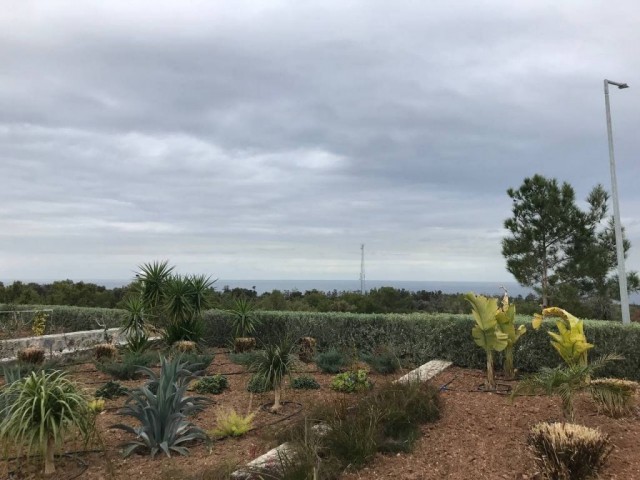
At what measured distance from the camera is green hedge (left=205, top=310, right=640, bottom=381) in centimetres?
784

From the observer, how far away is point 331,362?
29.2 ft

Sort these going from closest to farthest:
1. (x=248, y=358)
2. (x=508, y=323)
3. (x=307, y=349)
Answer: (x=508, y=323) < (x=248, y=358) < (x=307, y=349)

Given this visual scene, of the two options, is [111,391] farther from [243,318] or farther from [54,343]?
[243,318]

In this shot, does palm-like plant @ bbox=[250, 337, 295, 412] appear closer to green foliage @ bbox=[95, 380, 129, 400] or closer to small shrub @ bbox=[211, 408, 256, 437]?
small shrub @ bbox=[211, 408, 256, 437]

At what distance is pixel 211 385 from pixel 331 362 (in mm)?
2245

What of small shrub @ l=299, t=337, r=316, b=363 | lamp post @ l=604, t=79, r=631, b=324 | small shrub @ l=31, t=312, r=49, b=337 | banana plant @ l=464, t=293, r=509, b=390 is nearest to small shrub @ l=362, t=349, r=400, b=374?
banana plant @ l=464, t=293, r=509, b=390

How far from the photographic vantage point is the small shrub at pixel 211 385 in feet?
24.6

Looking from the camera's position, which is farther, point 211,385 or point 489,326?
point 211,385

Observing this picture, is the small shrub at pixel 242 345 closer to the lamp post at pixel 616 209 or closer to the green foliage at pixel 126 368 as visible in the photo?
the green foliage at pixel 126 368

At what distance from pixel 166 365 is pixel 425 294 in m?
25.1

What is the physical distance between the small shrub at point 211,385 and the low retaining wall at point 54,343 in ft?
14.0

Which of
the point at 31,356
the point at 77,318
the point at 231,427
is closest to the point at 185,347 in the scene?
the point at 31,356

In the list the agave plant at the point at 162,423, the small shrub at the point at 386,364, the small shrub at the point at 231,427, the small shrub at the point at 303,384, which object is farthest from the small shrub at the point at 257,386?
the small shrub at the point at 386,364

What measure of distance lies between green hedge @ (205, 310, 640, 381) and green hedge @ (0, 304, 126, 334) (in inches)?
134
